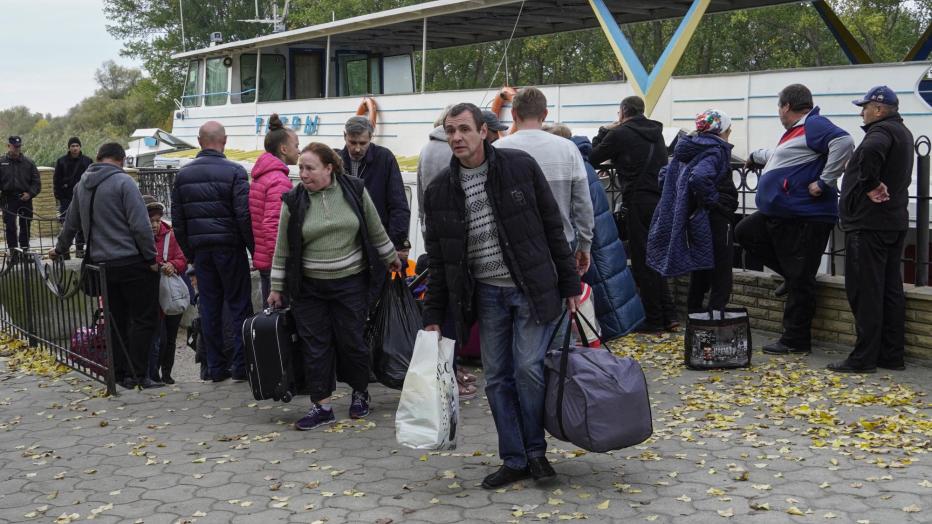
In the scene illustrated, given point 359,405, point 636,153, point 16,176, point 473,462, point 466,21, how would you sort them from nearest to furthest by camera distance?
point 473,462 → point 359,405 → point 636,153 → point 16,176 → point 466,21

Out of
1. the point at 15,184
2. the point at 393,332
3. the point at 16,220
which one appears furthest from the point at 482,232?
the point at 16,220

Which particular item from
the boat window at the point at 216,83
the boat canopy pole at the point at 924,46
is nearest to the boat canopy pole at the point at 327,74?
the boat window at the point at 216,83

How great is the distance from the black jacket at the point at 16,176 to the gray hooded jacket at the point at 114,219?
1142 cm

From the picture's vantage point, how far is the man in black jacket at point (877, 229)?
7.11 metres

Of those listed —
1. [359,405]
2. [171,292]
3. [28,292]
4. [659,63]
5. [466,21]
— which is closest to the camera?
[359,405]

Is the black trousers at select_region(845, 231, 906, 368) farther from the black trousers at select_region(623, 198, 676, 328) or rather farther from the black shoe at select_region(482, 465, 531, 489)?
the black shoe at select_region(482, 465, 531, 489)

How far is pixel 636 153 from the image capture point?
29.7ft

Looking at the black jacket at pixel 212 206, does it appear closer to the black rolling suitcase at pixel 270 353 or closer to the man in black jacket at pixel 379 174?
the man in black jacket at pixel 379 174

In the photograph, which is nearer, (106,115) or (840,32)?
(840,32)

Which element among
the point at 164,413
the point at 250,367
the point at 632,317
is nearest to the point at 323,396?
the point at 250,367

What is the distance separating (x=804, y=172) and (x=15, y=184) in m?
14.5

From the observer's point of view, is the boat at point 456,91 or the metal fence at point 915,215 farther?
the boat at point 456,91

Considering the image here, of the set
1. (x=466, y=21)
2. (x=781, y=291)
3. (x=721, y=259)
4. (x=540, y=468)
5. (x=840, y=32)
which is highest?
(x=466, y=21)

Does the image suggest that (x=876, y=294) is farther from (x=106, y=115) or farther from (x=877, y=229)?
(x=106, y=115)
